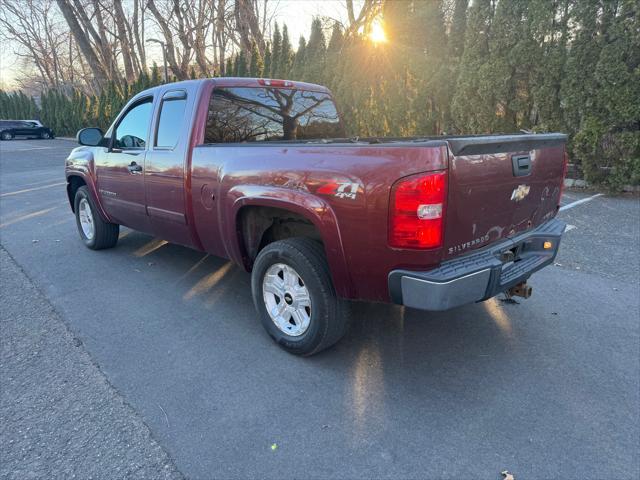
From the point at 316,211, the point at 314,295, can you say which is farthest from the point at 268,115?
the point at 314,295

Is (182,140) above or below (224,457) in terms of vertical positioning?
above

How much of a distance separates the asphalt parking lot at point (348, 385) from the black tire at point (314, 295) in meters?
0.15

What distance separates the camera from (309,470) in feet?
7.06

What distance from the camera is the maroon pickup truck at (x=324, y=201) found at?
2393 millimetres

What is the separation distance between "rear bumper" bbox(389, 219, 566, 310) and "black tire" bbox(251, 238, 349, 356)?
480mm

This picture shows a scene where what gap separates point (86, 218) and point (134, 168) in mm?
1913

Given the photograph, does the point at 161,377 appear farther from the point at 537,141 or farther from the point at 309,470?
the point at 537,141

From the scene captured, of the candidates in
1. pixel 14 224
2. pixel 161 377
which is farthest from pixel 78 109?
pixel 161 377

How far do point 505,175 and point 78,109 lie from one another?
36.5 meters

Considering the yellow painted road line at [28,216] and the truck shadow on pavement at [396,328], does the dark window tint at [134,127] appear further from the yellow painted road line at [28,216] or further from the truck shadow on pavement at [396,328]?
the yellow painted road line at [28,216]

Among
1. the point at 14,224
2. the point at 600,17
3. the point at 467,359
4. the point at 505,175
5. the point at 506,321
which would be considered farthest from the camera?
the point at 600,17

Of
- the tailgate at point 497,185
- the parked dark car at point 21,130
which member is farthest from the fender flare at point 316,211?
the parked dark car at point 21,130

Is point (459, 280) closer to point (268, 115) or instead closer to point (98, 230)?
point (268, 115)

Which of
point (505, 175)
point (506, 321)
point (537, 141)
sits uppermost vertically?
point (537, 141)
